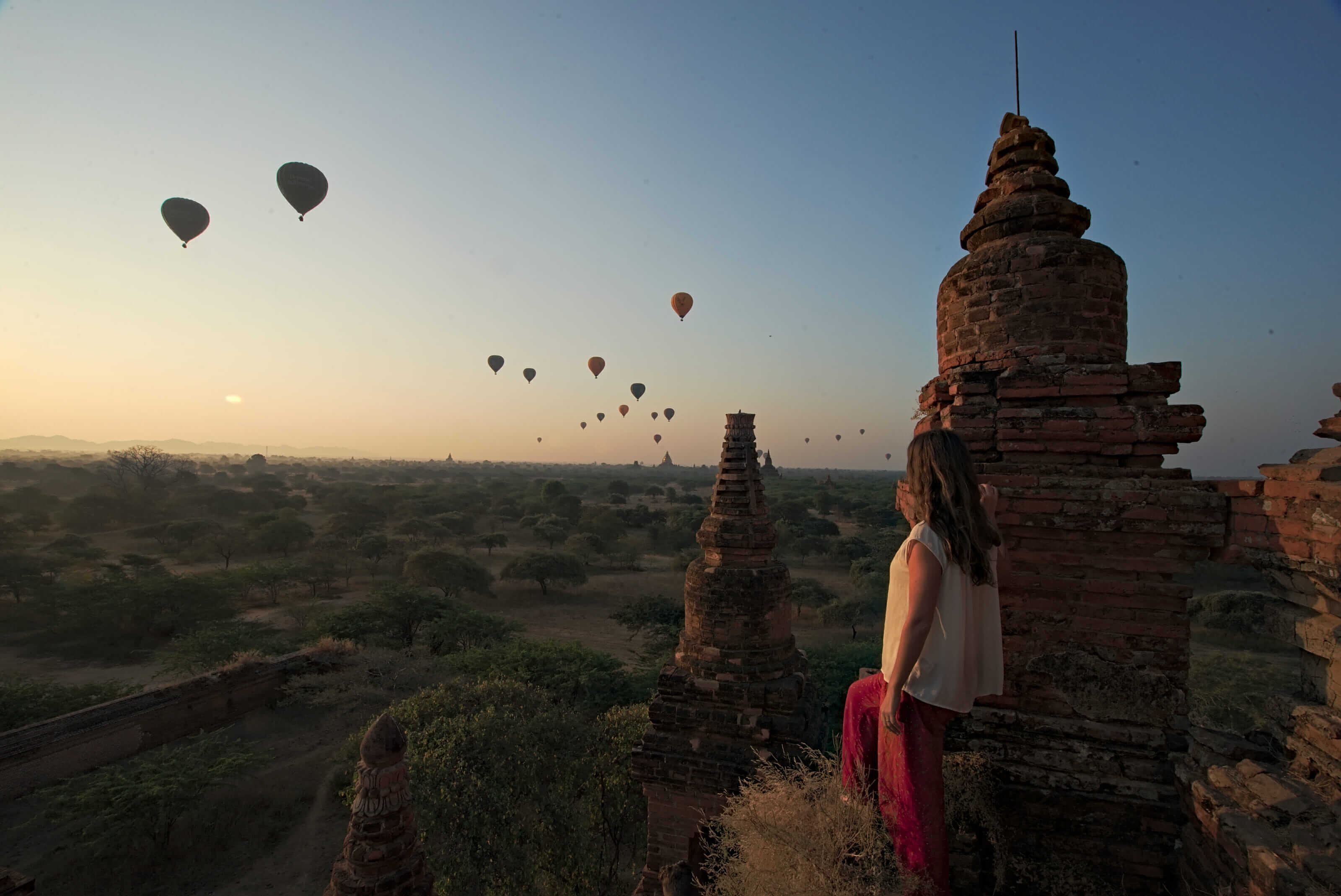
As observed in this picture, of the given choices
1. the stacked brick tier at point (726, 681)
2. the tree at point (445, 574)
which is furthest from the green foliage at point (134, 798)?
the tree at point (445, 574)

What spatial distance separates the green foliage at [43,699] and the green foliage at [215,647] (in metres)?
1.88

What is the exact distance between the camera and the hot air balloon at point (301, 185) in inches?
677

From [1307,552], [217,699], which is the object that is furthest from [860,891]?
[217,699]

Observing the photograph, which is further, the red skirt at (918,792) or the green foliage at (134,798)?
the green foliage at (134,798)

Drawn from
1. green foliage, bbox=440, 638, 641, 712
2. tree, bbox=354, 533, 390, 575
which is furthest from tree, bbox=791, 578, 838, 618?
tree, bbox=354, 533, 390, 575

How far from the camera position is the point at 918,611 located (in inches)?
110

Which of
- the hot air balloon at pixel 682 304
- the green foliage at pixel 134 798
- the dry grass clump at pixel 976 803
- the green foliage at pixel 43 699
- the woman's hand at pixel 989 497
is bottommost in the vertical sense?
the green foliage at pixel 134 798

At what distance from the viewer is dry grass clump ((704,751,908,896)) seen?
274cm

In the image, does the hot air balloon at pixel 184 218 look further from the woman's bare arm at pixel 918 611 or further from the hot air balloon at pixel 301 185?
the woman's bare arm at pixel 918 611

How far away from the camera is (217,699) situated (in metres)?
14.9

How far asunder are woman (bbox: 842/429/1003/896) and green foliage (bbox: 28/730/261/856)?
1263 centimetres

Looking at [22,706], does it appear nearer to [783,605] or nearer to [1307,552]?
[783,605]

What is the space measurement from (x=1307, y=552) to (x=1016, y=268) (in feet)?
6.62

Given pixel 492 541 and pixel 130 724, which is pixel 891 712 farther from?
pixel 492 541
